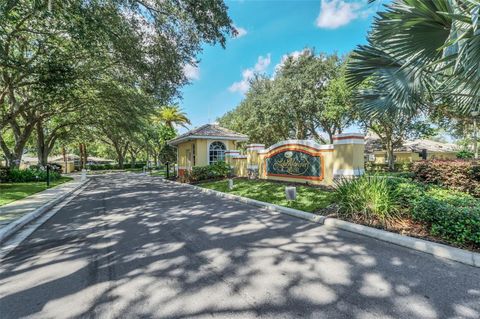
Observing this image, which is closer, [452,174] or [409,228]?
[409,228]

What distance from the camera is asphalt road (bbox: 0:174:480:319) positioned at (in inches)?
110

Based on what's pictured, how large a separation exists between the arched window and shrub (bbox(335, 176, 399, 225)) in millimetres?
12734

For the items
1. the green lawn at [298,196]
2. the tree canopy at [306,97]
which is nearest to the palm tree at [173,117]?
the tree canopy at [306,97]

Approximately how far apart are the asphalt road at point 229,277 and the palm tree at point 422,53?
10.9ft

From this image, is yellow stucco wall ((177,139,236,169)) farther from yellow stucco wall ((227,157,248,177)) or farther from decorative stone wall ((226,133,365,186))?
decorative stone wall ((226,133,365,186))

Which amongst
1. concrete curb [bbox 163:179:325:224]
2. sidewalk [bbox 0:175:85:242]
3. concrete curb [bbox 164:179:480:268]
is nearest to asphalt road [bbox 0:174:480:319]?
concrete curb [bbox 164:179:480:268]

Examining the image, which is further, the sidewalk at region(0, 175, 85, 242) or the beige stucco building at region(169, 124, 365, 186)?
the beige stucco building at region(169, 124, 365, 186)

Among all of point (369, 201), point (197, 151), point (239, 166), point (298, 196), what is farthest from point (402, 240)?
point (197, 151)

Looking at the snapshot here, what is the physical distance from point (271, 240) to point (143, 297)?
A: 2.67m

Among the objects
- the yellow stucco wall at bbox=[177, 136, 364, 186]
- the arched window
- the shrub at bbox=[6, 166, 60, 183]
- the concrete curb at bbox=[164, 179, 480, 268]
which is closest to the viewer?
the concrete curb at bbox=[164, 179, 480, 268]

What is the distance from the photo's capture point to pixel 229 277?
139 inches

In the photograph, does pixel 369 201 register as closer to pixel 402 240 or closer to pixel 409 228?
pixel 409 228

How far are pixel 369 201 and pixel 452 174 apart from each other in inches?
161

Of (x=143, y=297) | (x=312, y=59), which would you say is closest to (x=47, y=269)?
(x=143, y=297)
